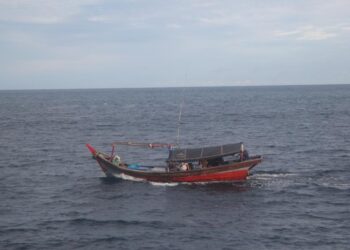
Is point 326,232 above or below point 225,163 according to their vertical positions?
below

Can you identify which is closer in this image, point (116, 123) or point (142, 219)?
point (142, 219)

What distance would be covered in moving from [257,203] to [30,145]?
135 ft

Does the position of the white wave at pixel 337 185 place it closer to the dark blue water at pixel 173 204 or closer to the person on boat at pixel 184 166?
the dark blue water at pixel 173 204

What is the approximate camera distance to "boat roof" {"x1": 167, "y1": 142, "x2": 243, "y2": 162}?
40.5m

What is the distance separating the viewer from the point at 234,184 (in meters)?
40.6

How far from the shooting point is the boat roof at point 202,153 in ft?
133

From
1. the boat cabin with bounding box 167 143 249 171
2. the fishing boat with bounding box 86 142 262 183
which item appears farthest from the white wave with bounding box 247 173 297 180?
the boat cabin with bounding box 167 143 249 171

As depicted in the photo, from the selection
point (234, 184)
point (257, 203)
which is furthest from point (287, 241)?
point (234, 184)

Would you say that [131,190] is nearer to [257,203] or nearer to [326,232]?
[257,203]

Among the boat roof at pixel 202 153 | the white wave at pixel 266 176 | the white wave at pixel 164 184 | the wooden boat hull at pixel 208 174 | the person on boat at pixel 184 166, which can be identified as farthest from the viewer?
the white wave at pixel 266 176

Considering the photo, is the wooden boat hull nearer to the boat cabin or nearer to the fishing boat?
the fishing boat

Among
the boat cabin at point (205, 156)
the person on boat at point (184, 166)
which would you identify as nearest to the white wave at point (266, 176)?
the boat cabin at point (205, 156)

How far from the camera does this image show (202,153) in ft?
135

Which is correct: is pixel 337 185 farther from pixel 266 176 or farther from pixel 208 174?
pixel 208 174
